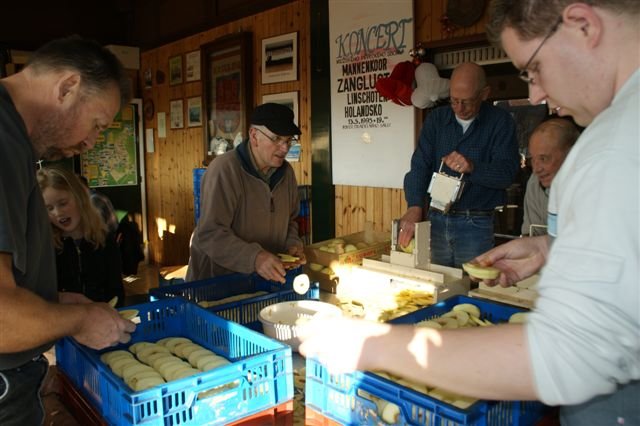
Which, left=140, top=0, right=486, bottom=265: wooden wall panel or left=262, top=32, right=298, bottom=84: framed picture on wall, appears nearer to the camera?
left=140, top=0, right=486, bottom=265: wooden wall panel

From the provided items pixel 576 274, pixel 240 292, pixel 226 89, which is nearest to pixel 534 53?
pixel 576 274

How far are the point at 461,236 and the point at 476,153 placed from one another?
48 cm

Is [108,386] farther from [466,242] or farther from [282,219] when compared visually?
[466,242]

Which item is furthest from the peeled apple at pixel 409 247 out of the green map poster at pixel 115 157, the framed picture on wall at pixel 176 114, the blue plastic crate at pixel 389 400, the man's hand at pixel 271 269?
the green map poster at pixel 115 157

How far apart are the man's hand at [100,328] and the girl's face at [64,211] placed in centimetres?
137

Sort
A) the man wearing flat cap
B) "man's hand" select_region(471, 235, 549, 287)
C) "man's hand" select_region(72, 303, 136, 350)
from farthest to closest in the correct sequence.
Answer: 1. the man wearing flat cap
2. "man's hand" select_region(471, 235, 549, 287)
3. "man's hand" select_region(72, 303, 136, 350)

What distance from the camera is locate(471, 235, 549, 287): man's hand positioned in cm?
142

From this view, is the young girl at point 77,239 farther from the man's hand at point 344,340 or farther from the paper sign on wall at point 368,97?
the paper sign on wall at point 368,97

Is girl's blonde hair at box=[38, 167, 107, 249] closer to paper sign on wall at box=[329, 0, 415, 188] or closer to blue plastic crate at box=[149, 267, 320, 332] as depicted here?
blue plastic crate at box=[149, 267, 320, 332]

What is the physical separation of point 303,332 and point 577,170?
555mm

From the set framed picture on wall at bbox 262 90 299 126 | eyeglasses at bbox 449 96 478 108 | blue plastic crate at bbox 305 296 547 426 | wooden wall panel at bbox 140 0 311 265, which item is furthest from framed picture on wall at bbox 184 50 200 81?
blue plastic crate at bbox 305 296 547 426

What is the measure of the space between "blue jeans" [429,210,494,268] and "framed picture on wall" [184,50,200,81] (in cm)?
413

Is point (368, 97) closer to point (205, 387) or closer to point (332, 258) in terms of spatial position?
point (332, 258)

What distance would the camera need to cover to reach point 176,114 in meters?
6.70
